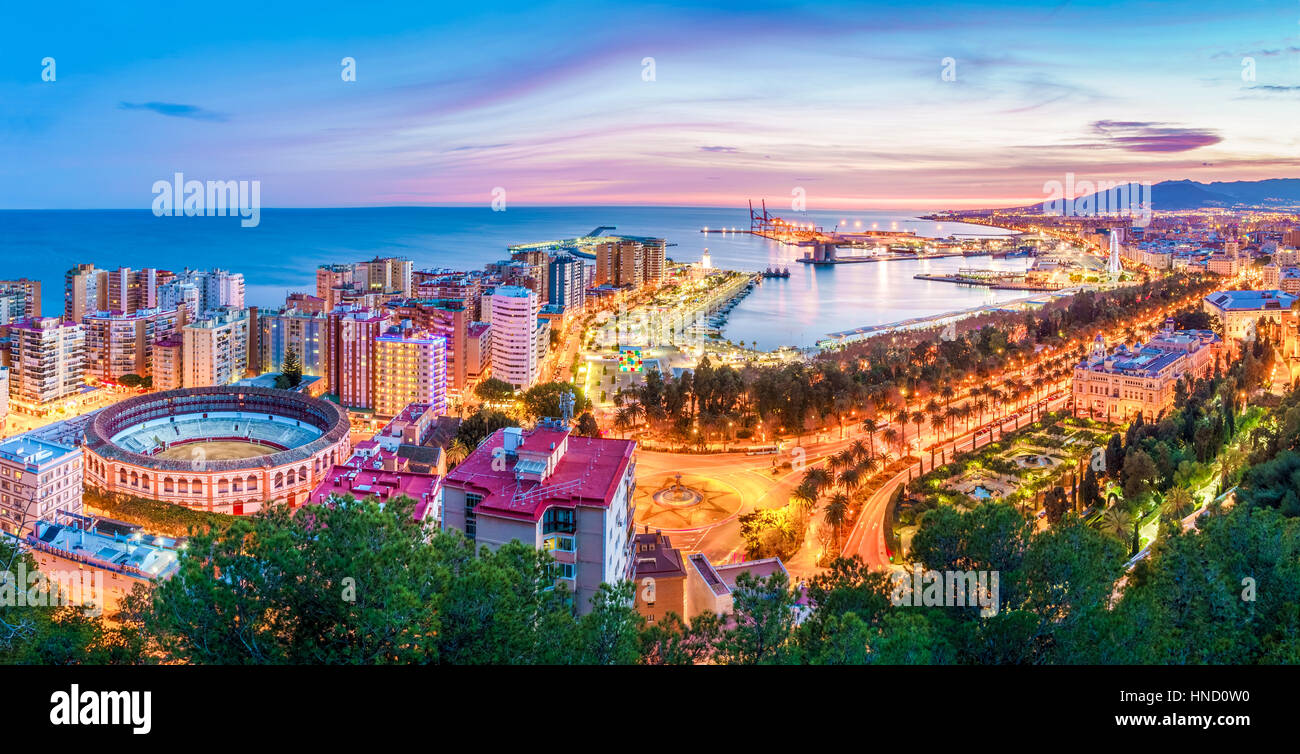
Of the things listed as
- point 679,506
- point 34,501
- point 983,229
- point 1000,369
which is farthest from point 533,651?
point 983,229

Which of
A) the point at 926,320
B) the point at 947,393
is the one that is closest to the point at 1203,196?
the point at 926,320

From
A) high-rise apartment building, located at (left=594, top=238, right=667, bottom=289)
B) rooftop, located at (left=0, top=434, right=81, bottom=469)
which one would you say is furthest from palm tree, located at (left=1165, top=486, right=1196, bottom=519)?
high-rise apartment building, located at (left=594, top=238, right=667, bottom=289)

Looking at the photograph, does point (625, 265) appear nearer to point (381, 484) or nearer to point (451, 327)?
point (451, 327)

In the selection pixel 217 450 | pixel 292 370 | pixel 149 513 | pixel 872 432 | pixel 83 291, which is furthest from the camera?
pixel 83 291

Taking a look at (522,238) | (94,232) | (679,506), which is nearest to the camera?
(679,506)

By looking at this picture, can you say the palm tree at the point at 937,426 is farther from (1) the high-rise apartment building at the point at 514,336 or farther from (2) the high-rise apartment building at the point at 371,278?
(2) the high-rise apartment building at the point at 371,278

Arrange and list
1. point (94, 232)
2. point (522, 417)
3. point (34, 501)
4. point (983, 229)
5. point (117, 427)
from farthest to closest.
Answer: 1. point (983, 229)
2. point (94, 232)
3. point (522, 417)
4. point (117, 427)
5. point (34, 501)

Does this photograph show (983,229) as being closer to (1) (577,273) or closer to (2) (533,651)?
(1) (577,273)
